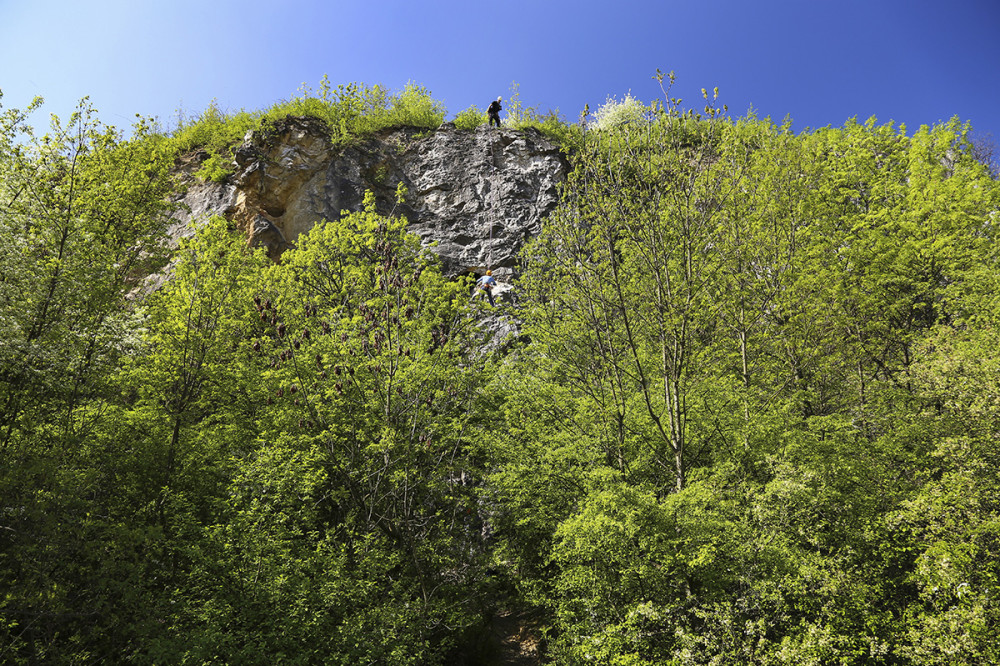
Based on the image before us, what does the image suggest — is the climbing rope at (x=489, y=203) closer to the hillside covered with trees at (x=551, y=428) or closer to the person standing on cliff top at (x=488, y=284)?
the person standing on cliff top at (x=488, y=284)

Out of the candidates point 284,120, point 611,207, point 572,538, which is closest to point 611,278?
point 611,207

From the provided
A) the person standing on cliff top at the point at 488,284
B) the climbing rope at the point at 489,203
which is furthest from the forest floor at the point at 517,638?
the climbing rope at the point at 489,203

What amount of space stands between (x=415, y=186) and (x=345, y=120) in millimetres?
5334

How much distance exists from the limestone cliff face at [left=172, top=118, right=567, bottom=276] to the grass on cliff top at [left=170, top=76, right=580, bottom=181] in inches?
35.3

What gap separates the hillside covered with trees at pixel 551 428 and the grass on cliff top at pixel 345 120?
13.6 meters

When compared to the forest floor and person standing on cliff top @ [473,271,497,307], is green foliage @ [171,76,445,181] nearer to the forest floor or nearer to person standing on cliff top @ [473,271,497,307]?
person standing on cliff top @ [473,271,497,307]

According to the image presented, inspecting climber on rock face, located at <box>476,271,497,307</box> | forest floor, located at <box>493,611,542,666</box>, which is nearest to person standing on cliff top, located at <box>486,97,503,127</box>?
climber on rock face, located at <box>476,271,497,307</box>

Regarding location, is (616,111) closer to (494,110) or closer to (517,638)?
(494,110)

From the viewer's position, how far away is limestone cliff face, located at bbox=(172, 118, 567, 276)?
24172mm

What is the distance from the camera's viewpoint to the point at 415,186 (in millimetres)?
27500

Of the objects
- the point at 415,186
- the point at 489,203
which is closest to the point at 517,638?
the point at 489,203

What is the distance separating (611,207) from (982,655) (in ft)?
27.1

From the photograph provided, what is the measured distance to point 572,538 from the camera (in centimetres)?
869

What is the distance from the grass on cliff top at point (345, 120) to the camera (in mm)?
26750
